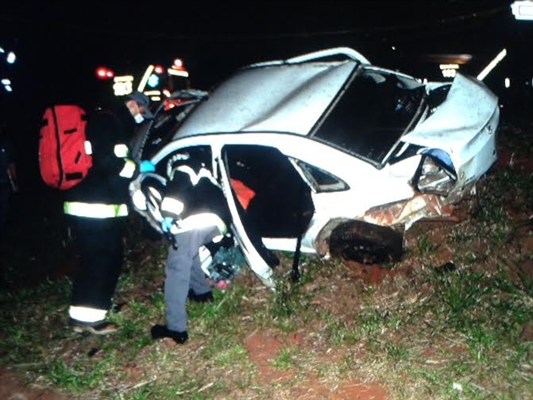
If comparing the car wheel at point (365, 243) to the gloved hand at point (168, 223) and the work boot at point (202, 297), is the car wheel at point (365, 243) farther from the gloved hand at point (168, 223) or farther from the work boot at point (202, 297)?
the gloved hand at point (168, 223)

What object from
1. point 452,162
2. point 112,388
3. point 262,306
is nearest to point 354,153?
point 452,162

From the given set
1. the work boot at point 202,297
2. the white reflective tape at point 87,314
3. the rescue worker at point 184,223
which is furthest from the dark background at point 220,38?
the rescue worker at point 184,223

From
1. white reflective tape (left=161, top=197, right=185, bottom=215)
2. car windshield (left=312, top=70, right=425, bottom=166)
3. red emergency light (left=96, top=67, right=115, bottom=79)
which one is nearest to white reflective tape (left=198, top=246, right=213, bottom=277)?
white reflective tape (left=161, top=197, right=185, bottom=215)

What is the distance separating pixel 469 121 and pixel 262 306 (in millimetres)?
2441

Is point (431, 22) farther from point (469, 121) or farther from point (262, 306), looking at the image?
point (262, 306)

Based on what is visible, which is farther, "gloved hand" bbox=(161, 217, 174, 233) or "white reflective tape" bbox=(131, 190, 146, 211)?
"white reflective tape" bbox=(131, 190, 146, 211)

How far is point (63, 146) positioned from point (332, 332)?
8.04ft

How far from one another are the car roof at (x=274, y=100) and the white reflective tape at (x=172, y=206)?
119 cm

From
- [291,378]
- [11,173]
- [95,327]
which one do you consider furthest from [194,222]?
[11,173]

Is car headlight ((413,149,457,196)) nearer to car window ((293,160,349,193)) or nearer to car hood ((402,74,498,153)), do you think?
car hood ((402,74,498,153))

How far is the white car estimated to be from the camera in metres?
4.50

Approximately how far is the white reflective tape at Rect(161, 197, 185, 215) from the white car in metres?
0.74

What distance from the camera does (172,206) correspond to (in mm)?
3764

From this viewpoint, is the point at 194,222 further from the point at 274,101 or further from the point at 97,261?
the point at 274,101
